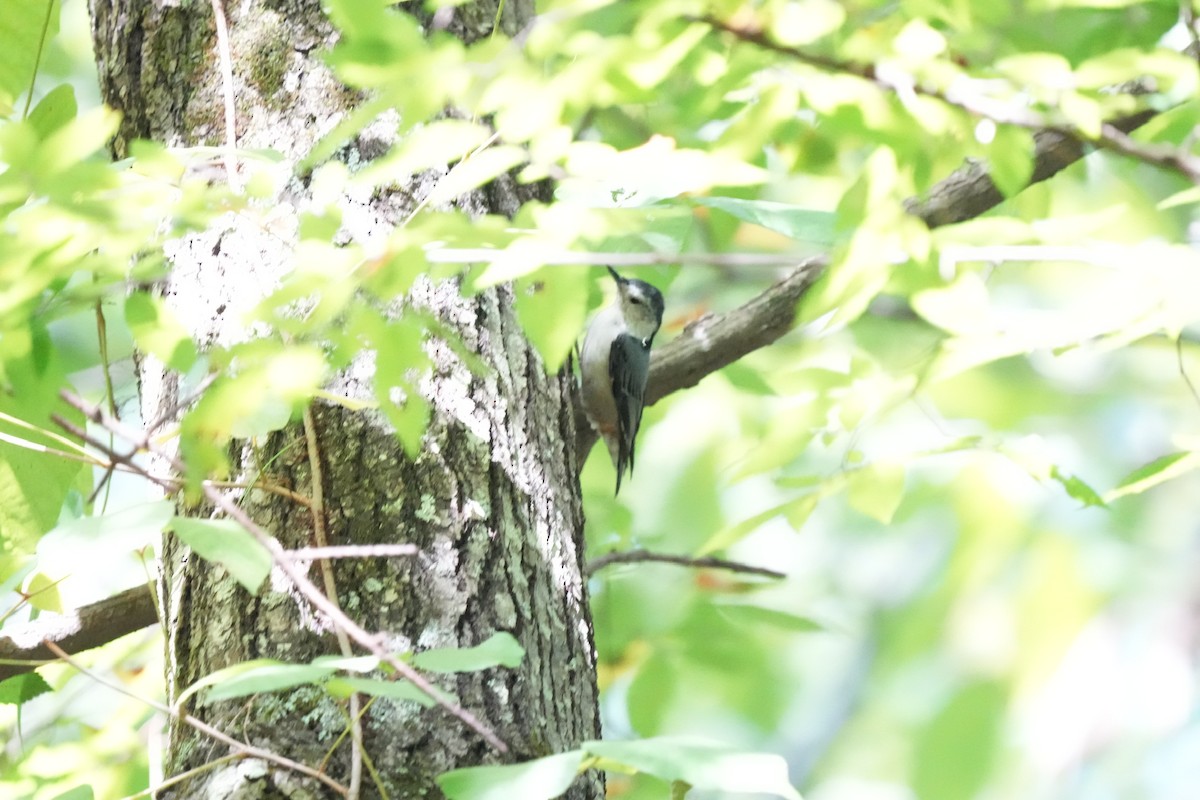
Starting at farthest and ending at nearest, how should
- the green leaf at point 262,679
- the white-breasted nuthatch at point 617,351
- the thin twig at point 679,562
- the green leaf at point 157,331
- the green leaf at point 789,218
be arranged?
the white-breasted nuthatch at point 617,351 → the thin twig at point 679,562 → the green leaf at point 789,218 → the green leaf at point 157,331 → the green leaf at point 262,679

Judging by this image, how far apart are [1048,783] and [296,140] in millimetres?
2325

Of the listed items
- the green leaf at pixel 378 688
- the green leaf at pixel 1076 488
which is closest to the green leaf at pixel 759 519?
the green leaf at pixel 1076 488

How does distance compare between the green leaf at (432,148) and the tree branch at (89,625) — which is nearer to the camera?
the green leaf at (432,148)

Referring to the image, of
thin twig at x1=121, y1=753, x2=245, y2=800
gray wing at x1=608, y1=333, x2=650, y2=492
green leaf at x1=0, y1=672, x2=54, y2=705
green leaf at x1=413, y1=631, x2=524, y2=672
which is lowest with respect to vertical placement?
gray wing at x1=608, y1=333, x2=650, y2=492

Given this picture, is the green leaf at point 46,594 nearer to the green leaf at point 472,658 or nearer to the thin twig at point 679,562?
the thin twig at point 679,562

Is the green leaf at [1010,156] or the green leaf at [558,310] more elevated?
the green leaf at [558,310]

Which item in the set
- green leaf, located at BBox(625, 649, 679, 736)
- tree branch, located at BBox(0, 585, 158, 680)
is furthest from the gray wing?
tree branch, located at BBox(0, 585, 158, 680)

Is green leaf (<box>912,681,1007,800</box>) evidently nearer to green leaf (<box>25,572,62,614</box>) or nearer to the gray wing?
green leaf (<box>25,572,62,614</box>)

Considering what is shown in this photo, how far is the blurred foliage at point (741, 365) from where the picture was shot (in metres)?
0.96

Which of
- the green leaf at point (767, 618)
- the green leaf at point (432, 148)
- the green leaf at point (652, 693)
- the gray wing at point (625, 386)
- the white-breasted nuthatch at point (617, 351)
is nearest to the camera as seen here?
the green leaf at point (432, 148)

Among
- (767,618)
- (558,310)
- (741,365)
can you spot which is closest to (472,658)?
(558,310)

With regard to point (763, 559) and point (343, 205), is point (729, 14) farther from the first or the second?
point (763, 559)

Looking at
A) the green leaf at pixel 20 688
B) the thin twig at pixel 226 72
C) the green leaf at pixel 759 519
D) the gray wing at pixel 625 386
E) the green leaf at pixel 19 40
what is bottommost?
the gray wing at pixel 625 386

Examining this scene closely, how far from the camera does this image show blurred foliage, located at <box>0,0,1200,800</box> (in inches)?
38.0
